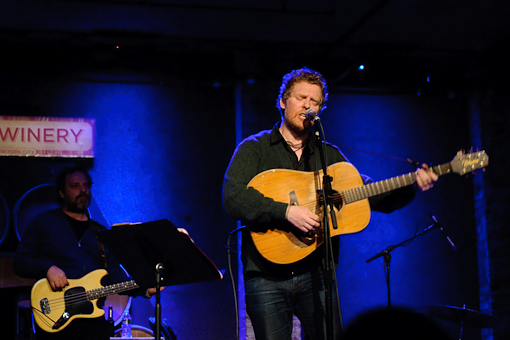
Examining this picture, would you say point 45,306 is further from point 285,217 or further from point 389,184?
point 389,184

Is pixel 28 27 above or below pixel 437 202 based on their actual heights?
above

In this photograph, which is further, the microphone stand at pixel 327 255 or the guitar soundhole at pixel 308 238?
the guitar soundhole at pixel 308 238

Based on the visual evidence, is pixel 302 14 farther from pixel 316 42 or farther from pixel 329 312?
pixel 329 312

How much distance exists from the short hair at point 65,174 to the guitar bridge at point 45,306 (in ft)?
5.08

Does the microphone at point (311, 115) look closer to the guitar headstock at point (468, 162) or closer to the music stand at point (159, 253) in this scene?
the guitar headstock at point (468, 162)

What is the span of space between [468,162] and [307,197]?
0.98 m

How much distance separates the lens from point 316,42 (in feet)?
20.8

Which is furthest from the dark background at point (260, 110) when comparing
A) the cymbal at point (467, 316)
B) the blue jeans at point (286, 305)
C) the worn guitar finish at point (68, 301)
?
the blue jeans at point (286, 305)

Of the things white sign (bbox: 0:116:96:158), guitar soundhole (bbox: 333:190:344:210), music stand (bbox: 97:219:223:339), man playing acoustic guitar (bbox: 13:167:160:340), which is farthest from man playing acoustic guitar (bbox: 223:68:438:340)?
white sign (bbox: 0:116:96:158)

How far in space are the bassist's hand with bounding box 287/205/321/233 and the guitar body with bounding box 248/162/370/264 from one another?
0.14 m

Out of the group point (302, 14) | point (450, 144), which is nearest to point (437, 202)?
point (450, 144)

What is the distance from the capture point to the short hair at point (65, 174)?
5914 mm

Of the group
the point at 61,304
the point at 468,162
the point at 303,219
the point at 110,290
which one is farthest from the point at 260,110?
the point at 303,219

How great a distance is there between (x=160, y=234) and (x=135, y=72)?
394 centimetres
